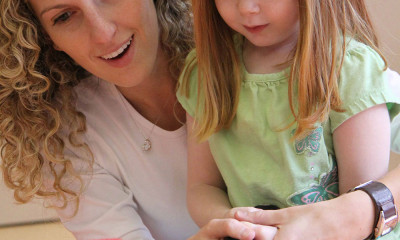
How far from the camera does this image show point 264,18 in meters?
1.15

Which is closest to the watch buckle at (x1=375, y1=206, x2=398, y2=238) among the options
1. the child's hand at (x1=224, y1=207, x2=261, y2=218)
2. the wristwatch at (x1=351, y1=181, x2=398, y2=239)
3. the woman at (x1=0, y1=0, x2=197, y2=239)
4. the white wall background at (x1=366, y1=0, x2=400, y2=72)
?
the wristwatch at (x1=351, y1=181, x2=398, y2=239)

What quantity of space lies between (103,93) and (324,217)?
0.78m

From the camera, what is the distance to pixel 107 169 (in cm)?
165

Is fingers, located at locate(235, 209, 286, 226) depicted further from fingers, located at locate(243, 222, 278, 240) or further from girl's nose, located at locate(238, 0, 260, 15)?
girl's nose, located at locate(238, 0, 260, 15)

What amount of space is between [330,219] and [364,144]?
0.16m

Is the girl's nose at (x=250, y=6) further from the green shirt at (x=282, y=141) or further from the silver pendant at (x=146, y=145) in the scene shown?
the silver pendant at (x=146, y=145)

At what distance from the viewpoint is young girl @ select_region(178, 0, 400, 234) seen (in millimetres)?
1163

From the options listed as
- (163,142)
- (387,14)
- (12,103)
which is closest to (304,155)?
(163,142)

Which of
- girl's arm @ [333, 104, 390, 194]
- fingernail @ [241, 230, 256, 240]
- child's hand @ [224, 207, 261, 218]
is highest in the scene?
girl's arm @ [333, 104, 390, 194]

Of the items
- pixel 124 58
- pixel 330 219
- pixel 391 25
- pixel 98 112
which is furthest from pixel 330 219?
pixel 391 25

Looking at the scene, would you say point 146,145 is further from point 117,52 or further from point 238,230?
point 238,230

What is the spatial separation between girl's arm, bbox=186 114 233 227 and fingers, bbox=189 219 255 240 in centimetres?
13

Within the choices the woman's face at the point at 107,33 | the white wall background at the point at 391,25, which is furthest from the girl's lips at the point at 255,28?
the white wall background at the point at 391,25

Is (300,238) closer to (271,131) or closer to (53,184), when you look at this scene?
(271,131)
